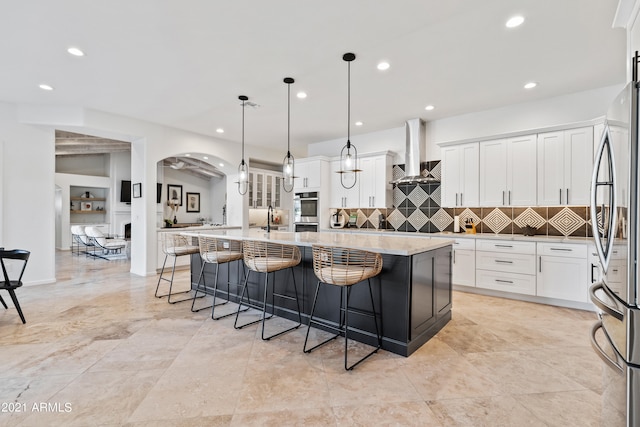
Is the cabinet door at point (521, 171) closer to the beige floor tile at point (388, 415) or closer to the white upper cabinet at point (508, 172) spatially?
the white upper cabinet at point (508, 172)

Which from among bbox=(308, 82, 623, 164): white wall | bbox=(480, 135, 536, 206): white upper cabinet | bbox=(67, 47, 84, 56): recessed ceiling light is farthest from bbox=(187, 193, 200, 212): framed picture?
bbox=(480, 135, 536, 206): white upper cabinet

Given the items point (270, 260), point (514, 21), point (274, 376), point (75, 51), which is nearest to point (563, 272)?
point (514, 21)

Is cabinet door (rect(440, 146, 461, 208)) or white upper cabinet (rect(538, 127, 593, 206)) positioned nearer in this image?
white upper cabinet (rect(538, 127, 593, 206))

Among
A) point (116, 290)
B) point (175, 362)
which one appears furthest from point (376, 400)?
point (116, 290)

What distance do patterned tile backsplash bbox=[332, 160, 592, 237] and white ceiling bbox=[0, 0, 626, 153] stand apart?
4.94 feet

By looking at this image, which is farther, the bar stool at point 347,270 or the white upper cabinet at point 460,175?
the white upper cabinet at point 460,175

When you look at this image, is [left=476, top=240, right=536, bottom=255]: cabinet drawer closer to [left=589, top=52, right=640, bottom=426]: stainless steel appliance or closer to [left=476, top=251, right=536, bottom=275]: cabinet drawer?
[left=476, top=251, right=536, bottom=275]: cabinet drawer

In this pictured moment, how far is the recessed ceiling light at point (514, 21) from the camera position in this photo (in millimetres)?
2527

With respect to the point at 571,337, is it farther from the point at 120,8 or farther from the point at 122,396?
the point at 120,8

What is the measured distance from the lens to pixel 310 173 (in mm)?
6375

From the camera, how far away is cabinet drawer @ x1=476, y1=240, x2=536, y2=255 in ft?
13.2

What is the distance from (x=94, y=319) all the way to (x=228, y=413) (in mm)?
2509

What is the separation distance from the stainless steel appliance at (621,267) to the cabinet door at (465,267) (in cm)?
298

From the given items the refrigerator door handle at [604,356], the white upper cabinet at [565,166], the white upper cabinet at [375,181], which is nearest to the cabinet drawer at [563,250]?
the white upper cabinet at [565,166]
